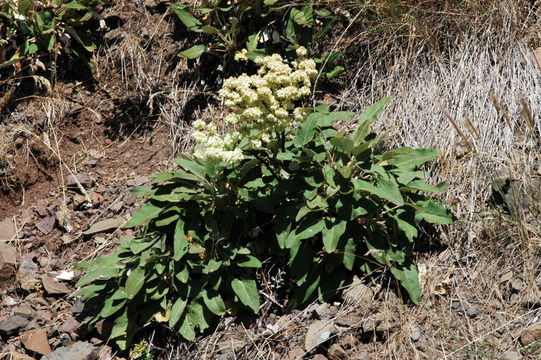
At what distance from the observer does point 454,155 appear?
153 inches

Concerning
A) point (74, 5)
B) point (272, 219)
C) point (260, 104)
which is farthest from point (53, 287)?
point (74, 5)

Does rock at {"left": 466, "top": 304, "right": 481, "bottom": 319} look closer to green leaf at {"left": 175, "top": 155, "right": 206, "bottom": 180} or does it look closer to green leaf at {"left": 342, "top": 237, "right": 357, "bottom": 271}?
green leaf at {"left": 342, "top": 237, "right": 357, "bottom": 271}

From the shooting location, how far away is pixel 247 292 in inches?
137

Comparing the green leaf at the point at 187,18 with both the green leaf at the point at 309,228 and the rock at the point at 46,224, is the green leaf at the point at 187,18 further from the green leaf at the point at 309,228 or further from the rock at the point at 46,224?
the green leaf at the point at 309,228

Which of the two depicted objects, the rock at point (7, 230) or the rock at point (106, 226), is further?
the rock at point (7, 230)

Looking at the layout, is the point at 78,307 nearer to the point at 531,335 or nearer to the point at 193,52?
the point at 193,52

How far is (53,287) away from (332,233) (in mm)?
1798

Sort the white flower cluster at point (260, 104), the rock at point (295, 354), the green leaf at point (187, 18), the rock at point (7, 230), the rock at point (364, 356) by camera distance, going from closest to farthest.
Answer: the white flower cluster at point (260, 104) < the rock at point (364, 356) < the rock at point (295, 354) < the rock at point (7, 230) < the green leaf at point (187, 18)

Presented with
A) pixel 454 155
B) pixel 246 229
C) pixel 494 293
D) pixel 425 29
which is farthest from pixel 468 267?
pixel 425 29

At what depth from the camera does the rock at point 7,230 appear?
4.38m

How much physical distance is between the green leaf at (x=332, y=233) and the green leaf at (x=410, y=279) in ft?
1.28

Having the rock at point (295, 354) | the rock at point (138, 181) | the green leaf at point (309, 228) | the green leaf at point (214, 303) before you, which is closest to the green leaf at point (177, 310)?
the green leaf at point (214, 303)

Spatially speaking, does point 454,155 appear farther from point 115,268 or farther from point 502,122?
point 115,268

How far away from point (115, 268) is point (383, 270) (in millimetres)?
1416
